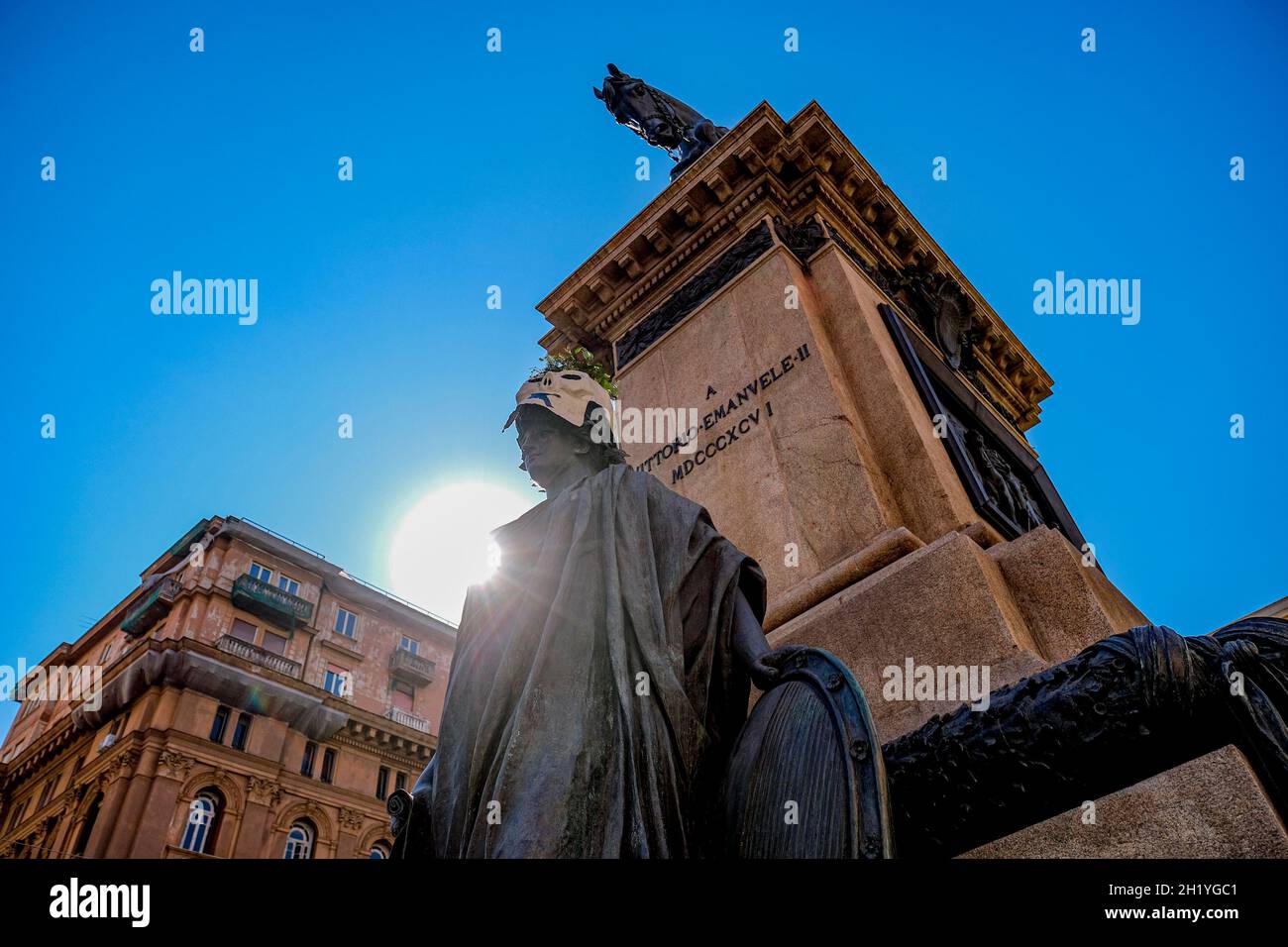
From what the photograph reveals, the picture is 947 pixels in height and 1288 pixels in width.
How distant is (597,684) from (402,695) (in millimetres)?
43018

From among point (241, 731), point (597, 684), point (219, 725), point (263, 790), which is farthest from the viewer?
point (241, 731)

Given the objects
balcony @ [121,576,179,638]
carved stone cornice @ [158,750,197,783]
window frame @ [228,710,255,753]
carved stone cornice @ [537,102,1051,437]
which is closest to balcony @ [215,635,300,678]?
window frame @ [228,710,255,753]

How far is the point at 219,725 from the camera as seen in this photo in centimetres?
3334

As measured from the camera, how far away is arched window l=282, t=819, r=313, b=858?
32938 millimetres

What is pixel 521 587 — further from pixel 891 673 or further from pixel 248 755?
pixel 248 755

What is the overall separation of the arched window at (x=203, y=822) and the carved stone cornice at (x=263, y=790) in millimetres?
1066

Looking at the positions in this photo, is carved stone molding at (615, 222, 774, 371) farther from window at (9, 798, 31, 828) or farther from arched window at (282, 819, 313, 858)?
window at (9, 798, 31, 828)

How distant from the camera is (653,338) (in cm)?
742

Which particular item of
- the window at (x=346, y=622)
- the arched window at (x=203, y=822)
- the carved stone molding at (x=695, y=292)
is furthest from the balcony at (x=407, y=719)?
the carved stone molding at (x=695, y=292)

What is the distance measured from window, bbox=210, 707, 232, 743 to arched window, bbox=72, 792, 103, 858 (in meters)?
4.05

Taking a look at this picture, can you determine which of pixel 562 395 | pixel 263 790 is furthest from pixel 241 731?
pixel 562 395

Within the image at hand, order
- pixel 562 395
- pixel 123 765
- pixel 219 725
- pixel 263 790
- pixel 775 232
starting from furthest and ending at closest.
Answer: pixel 219 725, pixel 263 790, pixel 123 765, pixel 775 232, pixel 562 395

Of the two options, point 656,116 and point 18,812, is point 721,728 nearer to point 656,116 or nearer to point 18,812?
point 656,116
